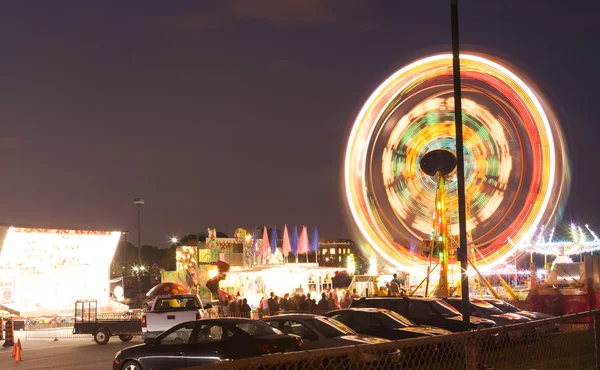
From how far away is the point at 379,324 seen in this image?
17.8m

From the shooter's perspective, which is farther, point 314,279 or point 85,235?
point 314,279

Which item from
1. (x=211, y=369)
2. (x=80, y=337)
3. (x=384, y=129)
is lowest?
(x=80, y=337)

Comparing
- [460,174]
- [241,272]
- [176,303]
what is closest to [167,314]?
[176,303]

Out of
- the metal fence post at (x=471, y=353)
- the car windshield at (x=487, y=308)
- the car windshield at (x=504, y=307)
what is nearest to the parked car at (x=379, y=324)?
the car windshield at (x=487, y=308)

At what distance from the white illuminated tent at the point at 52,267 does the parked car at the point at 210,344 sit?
29.6m

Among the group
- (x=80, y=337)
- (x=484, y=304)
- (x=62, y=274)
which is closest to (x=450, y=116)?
(x=484, y=304)

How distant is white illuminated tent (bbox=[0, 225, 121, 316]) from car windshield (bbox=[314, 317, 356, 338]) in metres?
29.6

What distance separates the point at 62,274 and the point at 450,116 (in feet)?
73.7

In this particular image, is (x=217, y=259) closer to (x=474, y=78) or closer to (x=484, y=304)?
(x=474, y=78)

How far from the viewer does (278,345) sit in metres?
13.3

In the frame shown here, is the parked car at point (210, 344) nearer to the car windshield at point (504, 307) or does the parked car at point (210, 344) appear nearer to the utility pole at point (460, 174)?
the utility pole at point (460, 174)

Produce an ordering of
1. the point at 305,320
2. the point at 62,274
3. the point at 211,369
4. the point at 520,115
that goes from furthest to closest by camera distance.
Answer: the point at 62,274, the point at 520,115, the point at 305,320, the point at 211,369

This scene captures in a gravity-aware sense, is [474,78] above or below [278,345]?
above

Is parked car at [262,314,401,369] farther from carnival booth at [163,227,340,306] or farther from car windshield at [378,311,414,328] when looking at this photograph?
carnival booth at [163,227,340,306]
